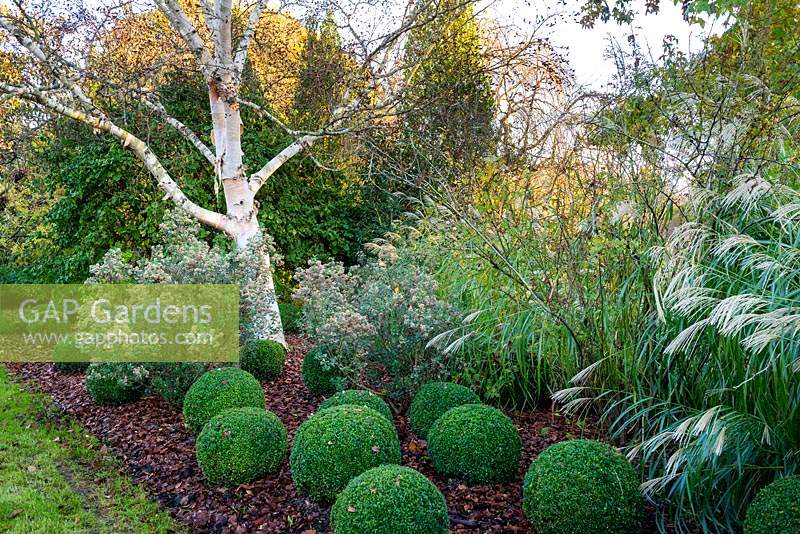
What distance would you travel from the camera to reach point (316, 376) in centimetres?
503

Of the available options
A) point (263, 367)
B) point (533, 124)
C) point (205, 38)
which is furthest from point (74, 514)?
point (205, 38)

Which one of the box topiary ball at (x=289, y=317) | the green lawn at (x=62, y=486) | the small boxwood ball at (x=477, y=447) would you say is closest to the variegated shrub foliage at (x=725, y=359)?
the small boxwood ball at (x=477, y=447)

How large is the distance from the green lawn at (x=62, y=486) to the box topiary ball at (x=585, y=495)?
205 centimetres

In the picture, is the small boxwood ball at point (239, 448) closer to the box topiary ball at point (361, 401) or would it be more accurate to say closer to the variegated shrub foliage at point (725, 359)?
the box topiary ball at point (361, 401)

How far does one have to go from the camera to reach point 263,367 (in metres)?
5.74

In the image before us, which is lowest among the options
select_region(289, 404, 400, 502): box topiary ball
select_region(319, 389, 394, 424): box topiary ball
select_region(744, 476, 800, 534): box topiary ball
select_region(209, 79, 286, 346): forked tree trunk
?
select_region(744, 476, 800, 534): box topiary ball

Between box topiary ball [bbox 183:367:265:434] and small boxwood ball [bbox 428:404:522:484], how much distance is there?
1526 millimetres

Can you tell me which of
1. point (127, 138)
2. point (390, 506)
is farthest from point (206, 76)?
point (390, 506)

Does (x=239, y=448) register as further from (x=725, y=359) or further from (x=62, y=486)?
(x=725, y=359)

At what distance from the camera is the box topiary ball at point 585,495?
2.79 meters

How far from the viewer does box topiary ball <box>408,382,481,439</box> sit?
13.2 ft

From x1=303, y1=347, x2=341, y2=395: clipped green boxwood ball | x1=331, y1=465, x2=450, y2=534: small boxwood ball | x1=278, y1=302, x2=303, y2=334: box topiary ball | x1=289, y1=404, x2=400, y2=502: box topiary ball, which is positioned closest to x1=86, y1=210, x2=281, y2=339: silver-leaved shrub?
x1=303, y1=347, x2=341, y2=395: clipped green boxwood ball

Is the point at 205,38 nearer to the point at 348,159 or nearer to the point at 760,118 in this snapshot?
the point at 348,159

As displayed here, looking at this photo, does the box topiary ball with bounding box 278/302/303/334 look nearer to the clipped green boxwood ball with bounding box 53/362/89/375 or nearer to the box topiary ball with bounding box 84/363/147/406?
the clipped green boxwood ball with bounding box 53/362/89/375
